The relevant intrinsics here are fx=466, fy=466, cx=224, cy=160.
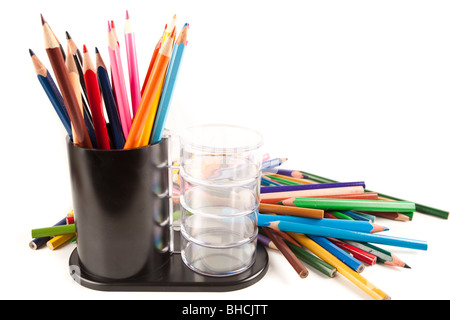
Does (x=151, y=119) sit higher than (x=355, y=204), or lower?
higher

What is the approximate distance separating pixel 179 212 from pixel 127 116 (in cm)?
23

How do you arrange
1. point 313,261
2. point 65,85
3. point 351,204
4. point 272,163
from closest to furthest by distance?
1. point 65,85
2. point 313,261
3. point 351,204
4. point 272,163

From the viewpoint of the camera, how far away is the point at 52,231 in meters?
0.82

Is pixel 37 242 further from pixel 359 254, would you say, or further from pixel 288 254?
pixel 359 254

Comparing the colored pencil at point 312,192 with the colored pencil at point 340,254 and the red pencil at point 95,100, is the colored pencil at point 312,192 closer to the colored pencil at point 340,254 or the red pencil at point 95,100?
the colored pencil at point 340,254

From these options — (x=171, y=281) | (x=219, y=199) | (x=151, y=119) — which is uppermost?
(x=151, y=119)

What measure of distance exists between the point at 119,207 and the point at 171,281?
0.14 meters

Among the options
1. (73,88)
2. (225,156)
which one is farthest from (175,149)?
(73,88)

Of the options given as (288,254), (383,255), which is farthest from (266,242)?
(383,255)

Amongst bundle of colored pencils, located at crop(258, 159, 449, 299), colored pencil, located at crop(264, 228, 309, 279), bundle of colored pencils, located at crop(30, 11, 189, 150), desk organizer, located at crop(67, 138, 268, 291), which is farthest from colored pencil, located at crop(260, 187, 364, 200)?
bundle of colored pencils, located at crop(30, 11, 189, 150)

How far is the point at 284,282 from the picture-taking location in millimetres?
748

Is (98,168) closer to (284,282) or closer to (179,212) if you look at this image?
(179,212)

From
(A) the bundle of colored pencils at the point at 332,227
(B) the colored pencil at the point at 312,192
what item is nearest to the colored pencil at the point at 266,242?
(A) the bundle of colored pencils at the point at 332,227

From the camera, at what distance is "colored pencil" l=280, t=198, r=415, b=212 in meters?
0.89
